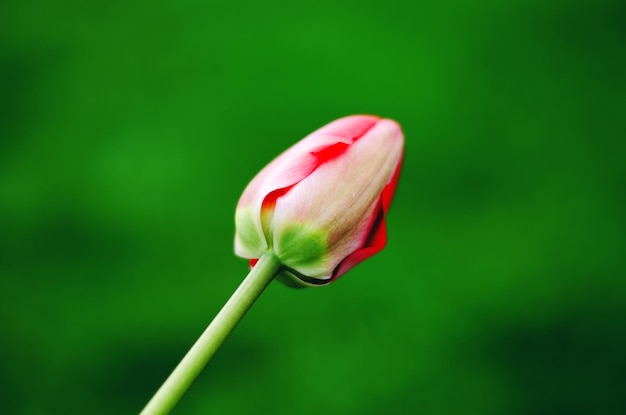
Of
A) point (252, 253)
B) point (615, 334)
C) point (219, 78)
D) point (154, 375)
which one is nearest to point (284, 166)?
point (252, 253)

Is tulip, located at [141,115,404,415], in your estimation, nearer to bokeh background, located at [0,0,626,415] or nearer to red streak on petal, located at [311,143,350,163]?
red streak on petal, located at [311,143,350,163]

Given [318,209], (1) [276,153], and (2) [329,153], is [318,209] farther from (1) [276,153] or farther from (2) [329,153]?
(1) [276,153]

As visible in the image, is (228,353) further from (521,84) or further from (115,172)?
(521,84)

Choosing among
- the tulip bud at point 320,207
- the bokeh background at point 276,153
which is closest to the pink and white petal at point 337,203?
the tulip bud at point 320,207

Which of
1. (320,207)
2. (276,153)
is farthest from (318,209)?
(276,153)

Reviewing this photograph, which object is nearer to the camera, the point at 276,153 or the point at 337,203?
the point at 337,203

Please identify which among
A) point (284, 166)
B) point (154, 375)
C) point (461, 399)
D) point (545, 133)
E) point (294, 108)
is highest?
point (284, 166)
